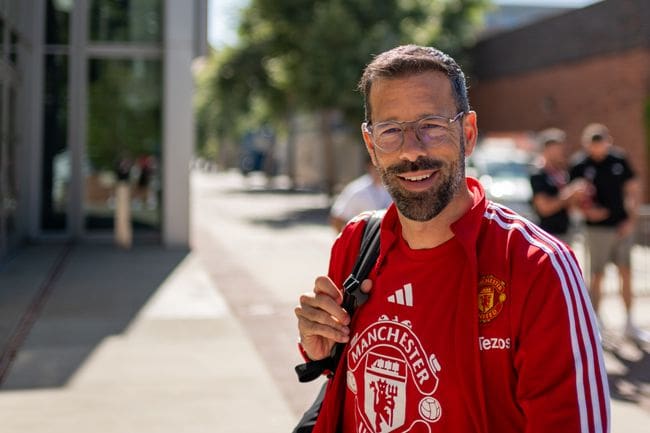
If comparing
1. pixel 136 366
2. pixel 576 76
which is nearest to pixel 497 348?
pixel 136 366

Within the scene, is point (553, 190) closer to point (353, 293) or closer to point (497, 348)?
point (353, 293)

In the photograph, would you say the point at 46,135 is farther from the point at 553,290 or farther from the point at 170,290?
the point at 553,290

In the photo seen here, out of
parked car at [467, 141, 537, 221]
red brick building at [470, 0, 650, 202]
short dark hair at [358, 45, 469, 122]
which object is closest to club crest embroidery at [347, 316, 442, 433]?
short dark hair at [358, 45, 469, 122]

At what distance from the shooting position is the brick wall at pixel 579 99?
820 inches

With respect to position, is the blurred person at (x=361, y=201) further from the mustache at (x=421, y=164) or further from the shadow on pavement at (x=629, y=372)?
the mustache at (x=421, y=164)

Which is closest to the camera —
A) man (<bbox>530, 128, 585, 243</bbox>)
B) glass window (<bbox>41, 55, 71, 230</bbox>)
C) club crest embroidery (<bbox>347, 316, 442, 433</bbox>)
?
club crest embroidery (<bbox>347, 316, 442, 433</bbox>)

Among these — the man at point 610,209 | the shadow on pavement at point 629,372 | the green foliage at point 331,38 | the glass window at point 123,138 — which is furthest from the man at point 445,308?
the green foliage at point 331,38

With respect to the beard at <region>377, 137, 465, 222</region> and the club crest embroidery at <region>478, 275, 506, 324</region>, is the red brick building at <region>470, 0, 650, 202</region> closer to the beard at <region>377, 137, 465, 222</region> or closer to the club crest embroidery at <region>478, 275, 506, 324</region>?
the beard at <region>377, 137, 465, 222</region>

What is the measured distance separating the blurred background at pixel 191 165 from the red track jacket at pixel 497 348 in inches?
26.7

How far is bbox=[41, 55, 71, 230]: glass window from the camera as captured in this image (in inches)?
582

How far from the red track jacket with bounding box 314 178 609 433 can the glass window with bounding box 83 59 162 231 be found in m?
13.4

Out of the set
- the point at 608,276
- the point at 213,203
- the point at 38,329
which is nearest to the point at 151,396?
the point at 38,329

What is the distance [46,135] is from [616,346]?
11174mm

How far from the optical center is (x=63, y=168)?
14922 millimetres
